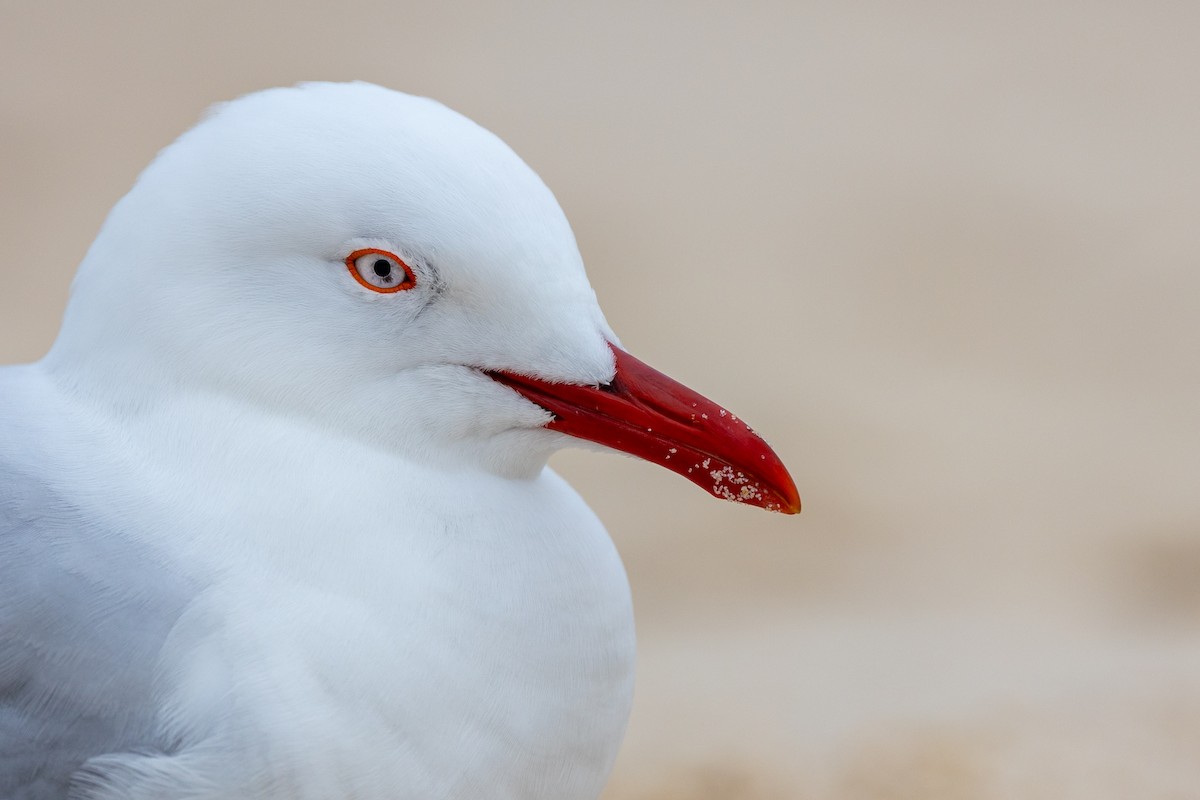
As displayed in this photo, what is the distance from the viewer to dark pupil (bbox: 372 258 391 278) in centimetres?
135

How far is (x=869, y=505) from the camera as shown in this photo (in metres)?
3.41

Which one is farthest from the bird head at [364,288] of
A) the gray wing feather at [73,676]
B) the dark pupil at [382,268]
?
the gray wing feather at [73,676]

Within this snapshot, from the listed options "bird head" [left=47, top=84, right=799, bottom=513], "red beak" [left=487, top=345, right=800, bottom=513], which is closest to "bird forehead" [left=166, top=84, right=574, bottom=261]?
"bird head" [left=47, top=84, right=799, bottom=513]

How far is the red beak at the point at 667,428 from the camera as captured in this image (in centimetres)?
139

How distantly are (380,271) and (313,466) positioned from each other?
0.64ft

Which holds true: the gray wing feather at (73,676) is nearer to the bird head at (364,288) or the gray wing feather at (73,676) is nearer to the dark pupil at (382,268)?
the bird head at (364,288)

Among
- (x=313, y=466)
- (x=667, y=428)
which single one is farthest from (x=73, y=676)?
(x=667, y=428)

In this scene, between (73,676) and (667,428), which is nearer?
(73,676)

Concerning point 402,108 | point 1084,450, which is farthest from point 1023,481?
point 402,108

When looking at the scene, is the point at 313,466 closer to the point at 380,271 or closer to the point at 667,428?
the point at 380,271

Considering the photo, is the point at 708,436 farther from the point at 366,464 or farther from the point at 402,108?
the point at 402,108

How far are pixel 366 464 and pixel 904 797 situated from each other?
→ 1.37m

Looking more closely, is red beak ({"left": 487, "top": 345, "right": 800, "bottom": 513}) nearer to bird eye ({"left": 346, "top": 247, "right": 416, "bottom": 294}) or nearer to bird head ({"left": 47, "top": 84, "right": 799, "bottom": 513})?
bird head ({"left": 47, "top": 84, "right": 799, "bottom": 513})

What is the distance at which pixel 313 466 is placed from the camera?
1.35m
